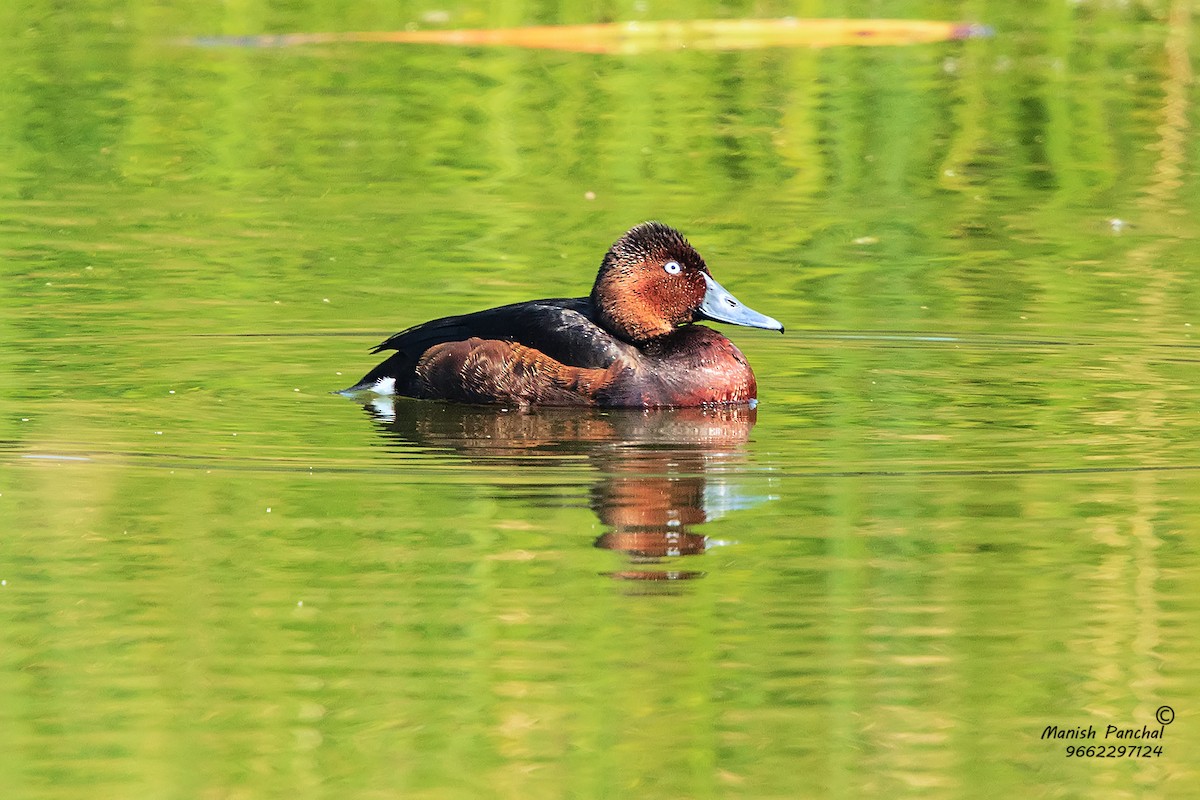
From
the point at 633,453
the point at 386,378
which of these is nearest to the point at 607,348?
the point at 386,378

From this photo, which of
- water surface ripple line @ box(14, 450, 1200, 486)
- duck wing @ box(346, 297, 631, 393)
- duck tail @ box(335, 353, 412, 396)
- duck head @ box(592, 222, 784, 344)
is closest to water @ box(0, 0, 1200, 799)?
water surface ripple line @ box(14, 450, 1200, 486)

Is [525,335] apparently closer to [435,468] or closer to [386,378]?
[386,378]

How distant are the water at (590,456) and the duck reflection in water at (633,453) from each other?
32 mm

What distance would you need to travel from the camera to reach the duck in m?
9.94

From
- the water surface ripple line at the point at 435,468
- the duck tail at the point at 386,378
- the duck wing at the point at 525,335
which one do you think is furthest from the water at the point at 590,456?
the duck wing at the point at 525,335

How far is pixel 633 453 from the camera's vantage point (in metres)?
8.77

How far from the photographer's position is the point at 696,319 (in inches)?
420

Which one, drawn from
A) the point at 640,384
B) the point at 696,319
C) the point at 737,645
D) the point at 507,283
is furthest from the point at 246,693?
the point at 507,283

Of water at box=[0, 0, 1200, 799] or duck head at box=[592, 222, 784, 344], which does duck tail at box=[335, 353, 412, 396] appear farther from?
duck head at box=[592, 222, 784, 344]

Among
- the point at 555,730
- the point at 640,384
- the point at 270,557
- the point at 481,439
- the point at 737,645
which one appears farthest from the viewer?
the point at 640,384

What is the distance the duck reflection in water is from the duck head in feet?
2.00

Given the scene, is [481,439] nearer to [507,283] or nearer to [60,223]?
[507,283]

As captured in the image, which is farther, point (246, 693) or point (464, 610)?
point (464, 610)

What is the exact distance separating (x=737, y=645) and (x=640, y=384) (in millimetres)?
3777
